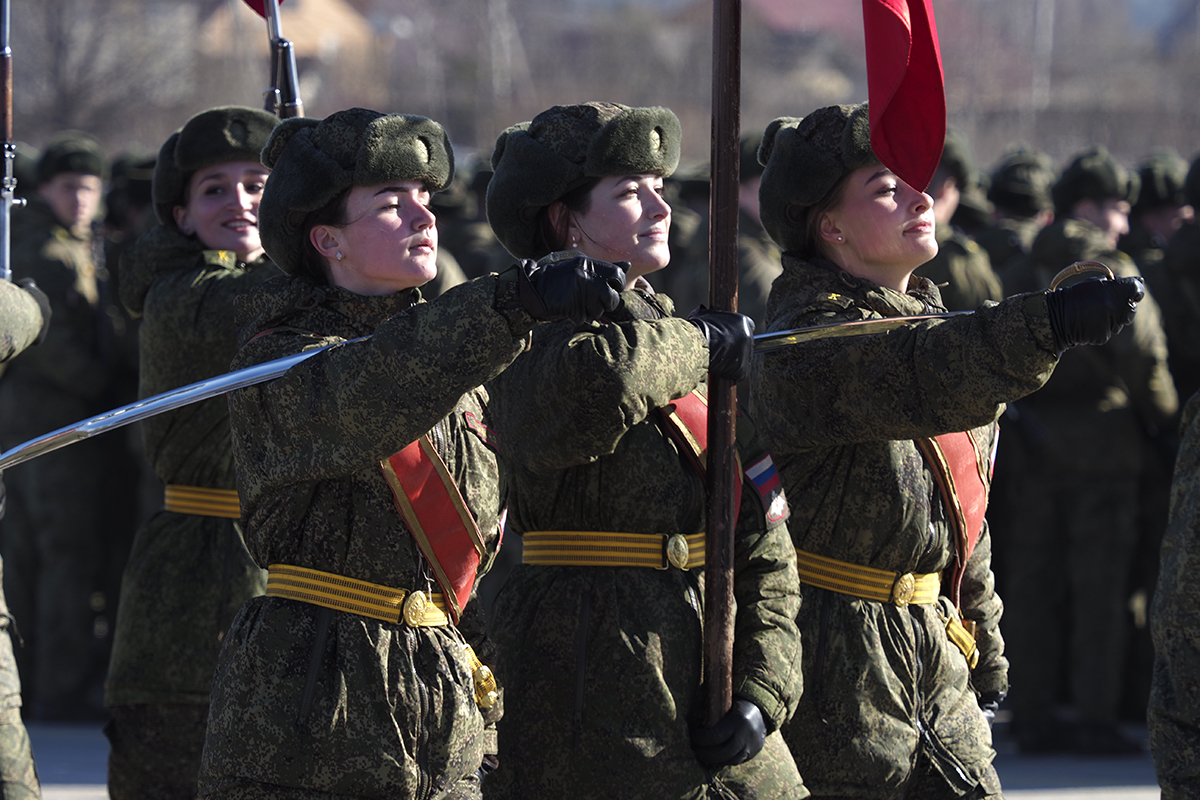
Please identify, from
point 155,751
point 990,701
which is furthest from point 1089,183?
point 155,751

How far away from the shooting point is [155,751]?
471 cm

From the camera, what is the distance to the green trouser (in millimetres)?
4684

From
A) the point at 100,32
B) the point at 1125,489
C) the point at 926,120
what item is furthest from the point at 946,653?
the point at 100,32

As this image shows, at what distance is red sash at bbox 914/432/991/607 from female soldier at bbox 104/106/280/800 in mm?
1812

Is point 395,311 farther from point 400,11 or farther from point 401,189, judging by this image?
point 400,11

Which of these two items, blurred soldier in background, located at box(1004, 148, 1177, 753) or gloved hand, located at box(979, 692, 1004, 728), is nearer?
gloved hand, located at box(979, 692, 1004, 728)

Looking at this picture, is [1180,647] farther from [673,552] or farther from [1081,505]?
[1081,505]

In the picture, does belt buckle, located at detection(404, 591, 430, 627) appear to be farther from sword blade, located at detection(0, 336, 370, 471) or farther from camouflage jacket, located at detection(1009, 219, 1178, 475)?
camouflage jacket, located at detection(1009, 219, 1178, 475)

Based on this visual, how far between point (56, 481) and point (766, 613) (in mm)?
5542

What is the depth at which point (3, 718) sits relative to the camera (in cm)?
428

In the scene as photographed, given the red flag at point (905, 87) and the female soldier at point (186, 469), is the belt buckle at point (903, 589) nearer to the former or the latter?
the red flag at point (905, 87)

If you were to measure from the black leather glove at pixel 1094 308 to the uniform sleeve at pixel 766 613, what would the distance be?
714mm

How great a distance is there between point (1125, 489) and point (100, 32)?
25.2m

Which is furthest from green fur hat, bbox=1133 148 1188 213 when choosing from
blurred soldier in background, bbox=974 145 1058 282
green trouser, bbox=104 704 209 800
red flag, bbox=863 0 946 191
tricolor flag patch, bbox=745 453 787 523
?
green trouser, bbox=104 704 209 800
